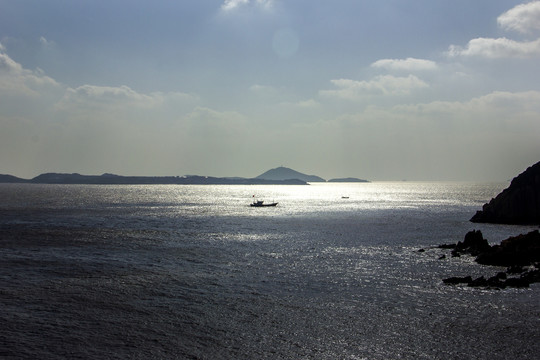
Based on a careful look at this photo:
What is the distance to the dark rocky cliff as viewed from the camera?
3804 inches

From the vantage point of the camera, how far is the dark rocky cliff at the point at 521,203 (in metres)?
96.6

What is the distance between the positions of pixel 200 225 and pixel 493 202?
7414 centimetres

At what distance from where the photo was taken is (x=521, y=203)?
98.6 m

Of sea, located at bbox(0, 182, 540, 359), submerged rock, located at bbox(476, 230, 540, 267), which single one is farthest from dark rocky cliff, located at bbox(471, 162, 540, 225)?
sea, located at bbox(0, 182, 540, 359)

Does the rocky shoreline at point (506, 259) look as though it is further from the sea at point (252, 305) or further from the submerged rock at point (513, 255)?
the sea at point (252, 305)

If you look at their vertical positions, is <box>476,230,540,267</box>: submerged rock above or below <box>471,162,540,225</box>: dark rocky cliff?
below

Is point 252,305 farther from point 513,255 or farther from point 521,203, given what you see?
point 521,203

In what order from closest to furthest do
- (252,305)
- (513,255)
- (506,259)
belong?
(252,305) → (513,255) → (506,259)

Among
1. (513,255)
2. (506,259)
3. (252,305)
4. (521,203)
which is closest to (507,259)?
(506,259)

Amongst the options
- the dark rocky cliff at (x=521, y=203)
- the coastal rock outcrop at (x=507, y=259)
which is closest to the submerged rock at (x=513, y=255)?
the coastal rock outcrop at (x=507, y=259)

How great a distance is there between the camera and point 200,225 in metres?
97.5

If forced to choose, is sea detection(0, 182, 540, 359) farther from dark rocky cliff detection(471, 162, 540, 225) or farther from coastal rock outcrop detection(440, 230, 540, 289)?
dark rocky cliff detection(471, 162, 540, 225)

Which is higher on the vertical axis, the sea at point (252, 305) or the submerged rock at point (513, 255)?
the submerged rock at point (513, 255)

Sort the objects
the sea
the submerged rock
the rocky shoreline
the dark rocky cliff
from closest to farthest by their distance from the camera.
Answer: the sea → the rocky shoreline → the submerged rock → the dark rocky cliff
